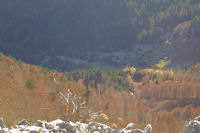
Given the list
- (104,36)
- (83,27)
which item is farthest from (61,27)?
(104,36)

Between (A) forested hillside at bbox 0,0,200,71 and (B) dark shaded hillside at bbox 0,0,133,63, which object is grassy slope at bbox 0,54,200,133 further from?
(B) dark shaded hillside at bbox 0,0,133,63

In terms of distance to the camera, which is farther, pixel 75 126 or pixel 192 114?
pixel 192 114

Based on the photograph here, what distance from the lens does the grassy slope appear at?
41.1 ft

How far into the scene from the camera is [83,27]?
163 metres

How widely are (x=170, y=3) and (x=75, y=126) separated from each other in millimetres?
145496

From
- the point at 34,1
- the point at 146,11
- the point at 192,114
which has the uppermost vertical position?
the point at 34,1

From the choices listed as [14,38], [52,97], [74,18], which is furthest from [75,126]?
[14,38]

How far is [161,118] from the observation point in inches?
825

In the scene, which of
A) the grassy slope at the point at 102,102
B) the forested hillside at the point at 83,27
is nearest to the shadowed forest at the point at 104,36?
the forested hillside at the point at 83,27

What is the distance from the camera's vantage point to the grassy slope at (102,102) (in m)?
12.5

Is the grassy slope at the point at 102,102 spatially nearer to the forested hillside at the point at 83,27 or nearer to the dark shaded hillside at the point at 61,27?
the forested hillside at the point at 83,27

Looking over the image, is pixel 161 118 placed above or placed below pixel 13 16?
below

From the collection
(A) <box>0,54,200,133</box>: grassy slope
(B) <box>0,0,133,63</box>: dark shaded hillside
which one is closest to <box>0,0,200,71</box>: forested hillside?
(B) <box>0,0,133,63</box>: dark shaded hillside

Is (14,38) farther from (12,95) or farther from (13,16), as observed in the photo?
(12,95)
